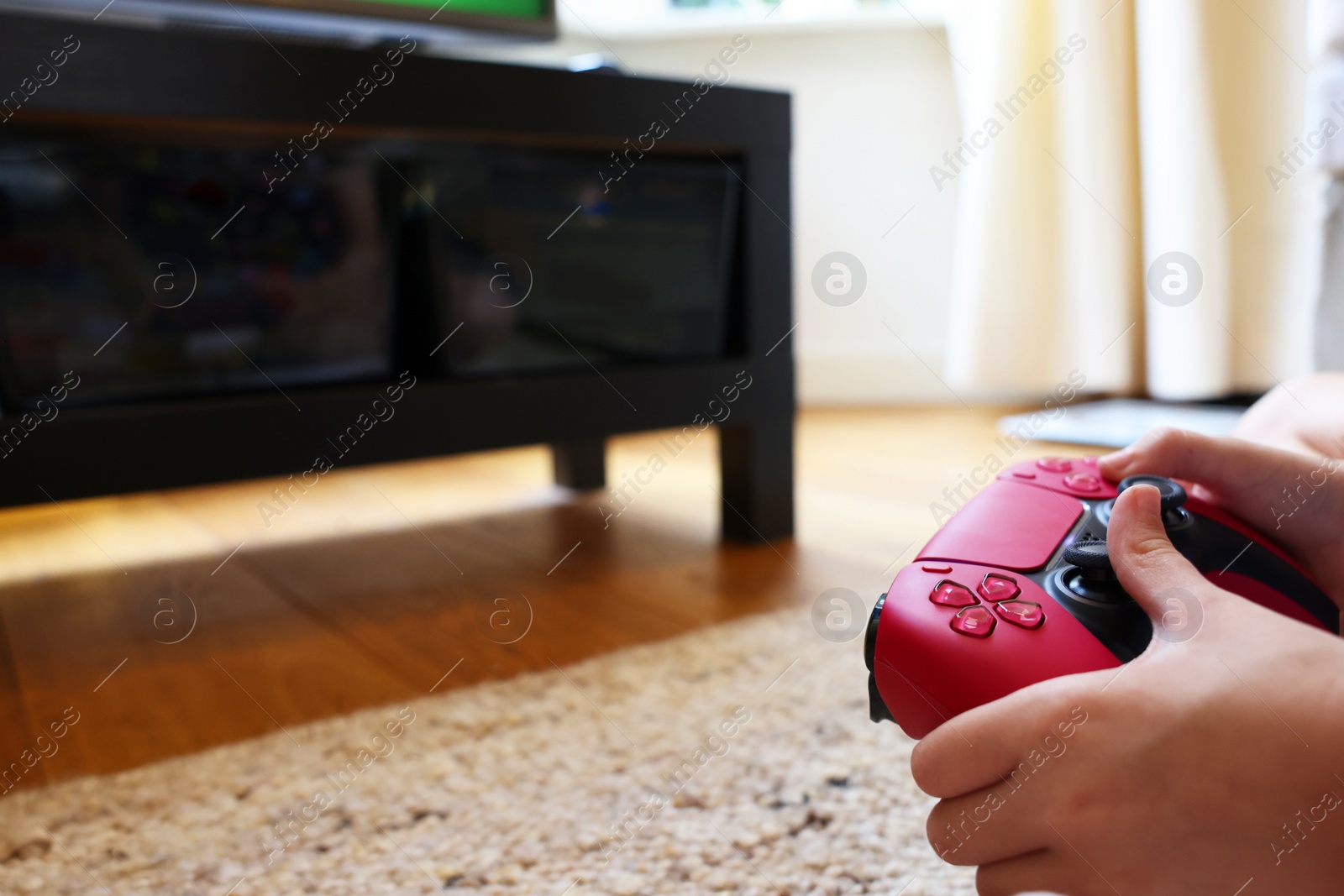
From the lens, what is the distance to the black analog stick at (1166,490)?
400 mm

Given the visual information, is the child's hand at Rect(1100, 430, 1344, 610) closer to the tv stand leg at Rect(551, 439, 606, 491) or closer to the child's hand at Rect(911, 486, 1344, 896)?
the child's hand at Rect(911, 486, 1344, 896)

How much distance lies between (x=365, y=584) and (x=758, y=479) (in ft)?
1.38

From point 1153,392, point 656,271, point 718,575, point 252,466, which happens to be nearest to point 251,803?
point 252,466

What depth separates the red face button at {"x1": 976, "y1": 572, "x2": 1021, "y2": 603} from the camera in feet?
1.22

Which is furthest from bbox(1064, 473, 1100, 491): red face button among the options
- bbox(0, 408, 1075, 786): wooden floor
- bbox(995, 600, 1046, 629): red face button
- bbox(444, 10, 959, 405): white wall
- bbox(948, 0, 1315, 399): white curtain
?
bbox(444, 10, 959, 405): white wall

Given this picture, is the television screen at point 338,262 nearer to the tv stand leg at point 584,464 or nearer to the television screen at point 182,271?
the television screen at point 182,271

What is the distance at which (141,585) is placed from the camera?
1026 millimetres

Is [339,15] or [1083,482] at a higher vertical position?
[339,15]

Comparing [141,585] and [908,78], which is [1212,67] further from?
[141,585]

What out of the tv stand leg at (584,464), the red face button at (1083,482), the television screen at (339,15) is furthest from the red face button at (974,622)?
the tv stand leg at (584,464)

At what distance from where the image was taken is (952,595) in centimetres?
37

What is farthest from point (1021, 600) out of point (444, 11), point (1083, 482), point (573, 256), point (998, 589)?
point (444, 11)

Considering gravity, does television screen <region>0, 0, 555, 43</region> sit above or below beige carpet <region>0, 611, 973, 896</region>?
above

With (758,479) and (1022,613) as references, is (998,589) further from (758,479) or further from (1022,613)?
(758,479)
